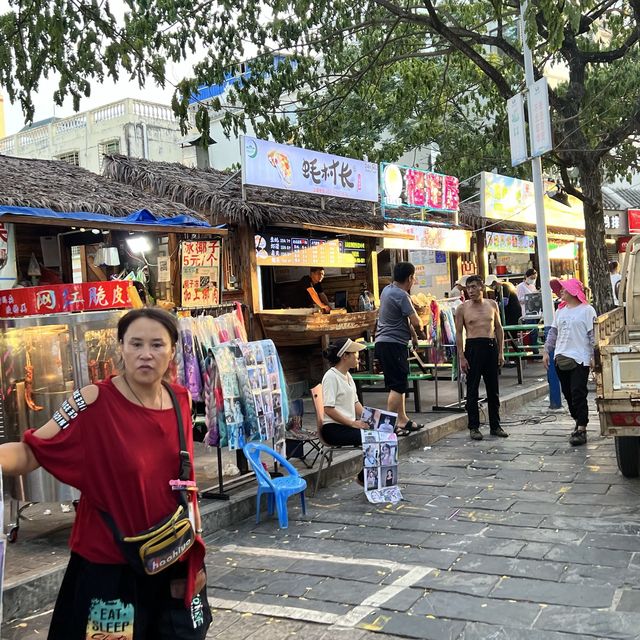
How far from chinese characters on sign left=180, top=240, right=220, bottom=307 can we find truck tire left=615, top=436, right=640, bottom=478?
4193 millimetres

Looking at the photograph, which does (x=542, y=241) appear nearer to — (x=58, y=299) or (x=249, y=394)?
(x=249, y=394)

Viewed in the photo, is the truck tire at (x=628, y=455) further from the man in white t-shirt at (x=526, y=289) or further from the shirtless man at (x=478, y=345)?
the man in white t-shirt at (x=526, y=289)

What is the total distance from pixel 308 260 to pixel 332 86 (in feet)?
12.5

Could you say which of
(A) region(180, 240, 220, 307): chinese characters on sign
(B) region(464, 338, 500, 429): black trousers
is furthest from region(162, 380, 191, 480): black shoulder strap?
(B) region(464, 338, 500, 429): black trousers

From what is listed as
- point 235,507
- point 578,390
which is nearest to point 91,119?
point 578,390

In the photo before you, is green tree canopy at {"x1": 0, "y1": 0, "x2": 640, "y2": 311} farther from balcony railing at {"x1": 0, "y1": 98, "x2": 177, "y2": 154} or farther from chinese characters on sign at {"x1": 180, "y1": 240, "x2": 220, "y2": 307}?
balcony railing at {"x1": 0, "y1": 98, "x2": 177, "y2": 154}

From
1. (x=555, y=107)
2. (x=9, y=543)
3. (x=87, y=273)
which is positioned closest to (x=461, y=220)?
(x=555, y=107)

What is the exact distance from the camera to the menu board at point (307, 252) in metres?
12.4

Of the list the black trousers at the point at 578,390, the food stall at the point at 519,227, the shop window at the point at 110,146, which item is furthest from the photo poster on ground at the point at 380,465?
the shop window at the point at 110,146

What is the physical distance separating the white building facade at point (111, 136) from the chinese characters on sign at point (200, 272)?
1463 centimetres

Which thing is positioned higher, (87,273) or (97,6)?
(97,6)

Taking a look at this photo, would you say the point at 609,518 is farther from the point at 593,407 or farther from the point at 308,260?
the point at 308,260

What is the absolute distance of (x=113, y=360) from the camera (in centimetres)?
593

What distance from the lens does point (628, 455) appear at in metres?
6.74
